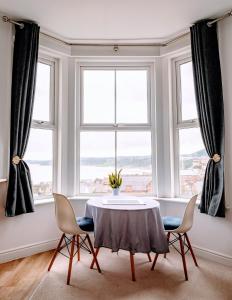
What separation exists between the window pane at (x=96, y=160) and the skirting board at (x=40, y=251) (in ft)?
3.00

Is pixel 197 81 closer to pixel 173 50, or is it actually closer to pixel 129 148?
pixel 173 50

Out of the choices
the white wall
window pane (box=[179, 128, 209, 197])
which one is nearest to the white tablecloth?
the white wall

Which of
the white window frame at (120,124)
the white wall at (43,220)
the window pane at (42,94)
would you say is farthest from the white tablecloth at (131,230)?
the window pane at (42,94)

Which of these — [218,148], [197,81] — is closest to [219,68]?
[197,81]

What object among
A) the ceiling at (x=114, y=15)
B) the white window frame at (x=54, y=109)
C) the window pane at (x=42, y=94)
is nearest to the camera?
the ceiling at (x=114, y=15)

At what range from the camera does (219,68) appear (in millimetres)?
2844

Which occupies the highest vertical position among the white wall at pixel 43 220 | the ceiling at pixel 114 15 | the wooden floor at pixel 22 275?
the ceiling at pixel 114 15

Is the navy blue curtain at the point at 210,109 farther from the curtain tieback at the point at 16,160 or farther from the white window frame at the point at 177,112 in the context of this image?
the curtain tieback at the point at 16,160

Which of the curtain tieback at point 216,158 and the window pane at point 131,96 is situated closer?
the curtain tieback at point 216,158

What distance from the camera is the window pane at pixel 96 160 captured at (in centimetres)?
355

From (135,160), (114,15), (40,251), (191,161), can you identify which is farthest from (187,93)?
(40,251)

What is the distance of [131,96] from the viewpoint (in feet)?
12.0

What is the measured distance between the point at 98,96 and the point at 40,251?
2370 millimetres

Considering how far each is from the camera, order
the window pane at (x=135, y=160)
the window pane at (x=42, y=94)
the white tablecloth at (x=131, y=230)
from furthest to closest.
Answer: the window pane at (x=135, y=160)
the window pane at (x=42, y=94)
the white tablecloth at (x=131, y=230)
